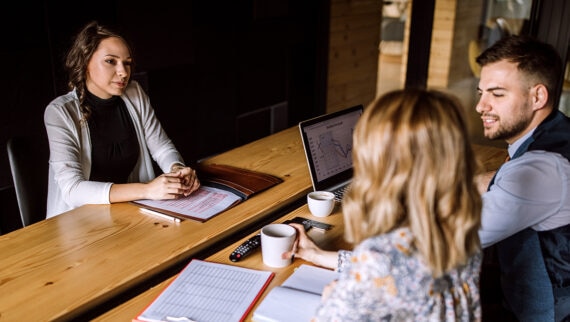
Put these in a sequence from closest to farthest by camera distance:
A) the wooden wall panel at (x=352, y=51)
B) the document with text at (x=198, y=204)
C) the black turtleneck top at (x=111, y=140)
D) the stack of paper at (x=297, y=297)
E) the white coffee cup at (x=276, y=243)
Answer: the stack of paper at (x=297, y=297) < the white coffee cup at (x=276, y=243) < the document with text at (x=198, y=204) < the black turtleneck top at (x=111, y=140) < the wooden wall panel at (x=352, y=51)

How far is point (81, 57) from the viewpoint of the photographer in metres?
2.11

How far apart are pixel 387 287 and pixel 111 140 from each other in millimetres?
1563

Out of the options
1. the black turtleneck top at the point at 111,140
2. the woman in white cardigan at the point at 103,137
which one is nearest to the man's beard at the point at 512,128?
the woman in white cardigan at the point at 103,137

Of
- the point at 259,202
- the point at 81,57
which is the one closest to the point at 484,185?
the point at 259,202

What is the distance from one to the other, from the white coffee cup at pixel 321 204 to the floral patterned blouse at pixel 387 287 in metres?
0.77

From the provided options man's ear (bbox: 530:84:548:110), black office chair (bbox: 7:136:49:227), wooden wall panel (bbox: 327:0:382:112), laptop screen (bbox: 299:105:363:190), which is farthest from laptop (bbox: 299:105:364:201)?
wooden wall panel (bbox: 327:0:382:112)

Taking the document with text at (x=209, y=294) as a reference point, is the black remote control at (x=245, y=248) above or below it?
above

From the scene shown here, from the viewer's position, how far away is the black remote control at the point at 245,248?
4.81ft

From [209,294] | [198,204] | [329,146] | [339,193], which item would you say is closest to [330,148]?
[329,146]

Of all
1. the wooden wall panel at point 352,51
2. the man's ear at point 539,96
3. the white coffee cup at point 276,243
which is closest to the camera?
the white coffee cup at point 276,243

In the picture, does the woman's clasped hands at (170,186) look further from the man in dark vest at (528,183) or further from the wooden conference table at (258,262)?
the man in dark vest at (528,183)

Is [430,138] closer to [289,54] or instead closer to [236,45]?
[236,45]

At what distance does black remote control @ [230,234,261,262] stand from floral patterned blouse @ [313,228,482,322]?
0.51 meters

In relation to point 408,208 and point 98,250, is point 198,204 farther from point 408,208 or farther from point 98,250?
point 408,208
